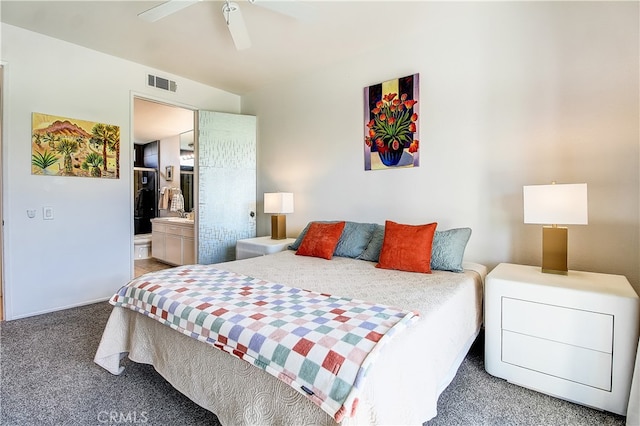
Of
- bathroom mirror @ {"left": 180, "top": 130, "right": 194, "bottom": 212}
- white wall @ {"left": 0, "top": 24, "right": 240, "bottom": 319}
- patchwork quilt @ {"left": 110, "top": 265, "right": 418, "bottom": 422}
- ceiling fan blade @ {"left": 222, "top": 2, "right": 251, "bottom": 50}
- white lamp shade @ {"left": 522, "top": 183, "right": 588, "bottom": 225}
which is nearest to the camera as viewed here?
patchwork quilt @ {"left": 110, "top": 265, "right": 418, "bottom": 422}

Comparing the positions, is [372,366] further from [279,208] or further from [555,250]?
[279,208]

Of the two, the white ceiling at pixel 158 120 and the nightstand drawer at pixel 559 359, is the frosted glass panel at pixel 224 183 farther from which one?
the nightstand drawer at pixel 559 359

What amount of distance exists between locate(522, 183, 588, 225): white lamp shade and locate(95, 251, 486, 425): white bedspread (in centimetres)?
59

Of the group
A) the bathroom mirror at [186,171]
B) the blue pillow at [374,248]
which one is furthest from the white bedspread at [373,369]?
the bathroom mirror at [186,171]

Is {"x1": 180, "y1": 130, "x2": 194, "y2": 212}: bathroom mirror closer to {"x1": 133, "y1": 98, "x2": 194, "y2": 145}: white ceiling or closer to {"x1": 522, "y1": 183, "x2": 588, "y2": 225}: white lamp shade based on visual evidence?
{"x1": 133, "y1": 98, "x2": 194, "y2": 145}: white ceiling

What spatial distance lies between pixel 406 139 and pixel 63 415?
3.12 m

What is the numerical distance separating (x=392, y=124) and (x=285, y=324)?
2.40 meters

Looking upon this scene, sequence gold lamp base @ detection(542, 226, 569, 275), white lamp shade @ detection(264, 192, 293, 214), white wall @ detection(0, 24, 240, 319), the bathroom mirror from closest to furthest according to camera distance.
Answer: gold lamp base @ detection(542, 226, 569, 275) < white wall @ detection(0, 24, 240, 319) < white lamp shade @ detection(264, 192, 293, 214) < the bathroom mirror

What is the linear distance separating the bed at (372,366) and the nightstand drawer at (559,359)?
0.24 meters

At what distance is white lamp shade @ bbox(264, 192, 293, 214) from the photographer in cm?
360

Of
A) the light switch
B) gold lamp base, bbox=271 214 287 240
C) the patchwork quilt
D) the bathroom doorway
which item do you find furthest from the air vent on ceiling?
the patchwork quilt

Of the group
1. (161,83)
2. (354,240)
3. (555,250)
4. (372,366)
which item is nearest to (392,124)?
(354,240)

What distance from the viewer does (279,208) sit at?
11.8ft

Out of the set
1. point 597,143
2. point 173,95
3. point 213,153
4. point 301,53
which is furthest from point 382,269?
point 173,95
